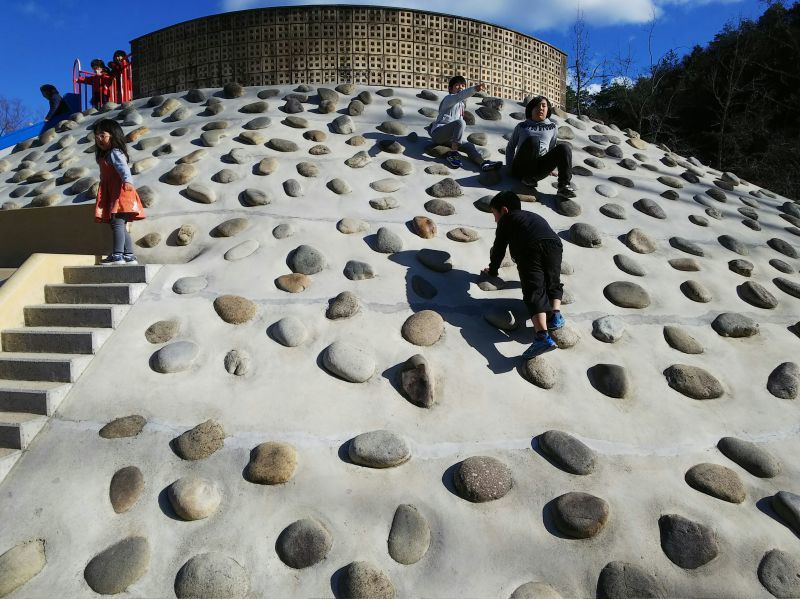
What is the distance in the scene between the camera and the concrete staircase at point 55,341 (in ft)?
8.74

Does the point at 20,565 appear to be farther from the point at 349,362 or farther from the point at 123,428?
the point at 349,362

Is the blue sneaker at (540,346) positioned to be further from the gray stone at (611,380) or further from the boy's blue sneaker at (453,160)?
the boy's blue sneaker at (453,160)

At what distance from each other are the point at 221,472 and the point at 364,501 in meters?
0.63

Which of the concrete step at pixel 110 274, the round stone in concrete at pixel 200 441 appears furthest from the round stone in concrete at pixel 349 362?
the concrete step at pixel 110 274

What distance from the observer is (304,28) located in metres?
6.95

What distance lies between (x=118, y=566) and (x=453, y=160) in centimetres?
405

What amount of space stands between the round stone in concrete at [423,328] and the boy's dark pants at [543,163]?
2.10 meters

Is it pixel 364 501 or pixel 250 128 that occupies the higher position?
pixel 250 128

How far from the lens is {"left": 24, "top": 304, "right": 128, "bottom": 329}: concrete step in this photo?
3211 mm

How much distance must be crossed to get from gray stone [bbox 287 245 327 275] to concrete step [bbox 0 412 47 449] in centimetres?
160

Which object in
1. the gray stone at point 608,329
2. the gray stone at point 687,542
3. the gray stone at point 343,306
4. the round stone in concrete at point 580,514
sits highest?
the gray stone at point 343,306

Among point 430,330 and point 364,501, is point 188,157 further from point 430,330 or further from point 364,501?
point 364,501

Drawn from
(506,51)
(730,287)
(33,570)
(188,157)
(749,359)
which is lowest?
(33,570)

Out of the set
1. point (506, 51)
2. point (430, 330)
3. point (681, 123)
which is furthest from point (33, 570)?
point (681, 123)
